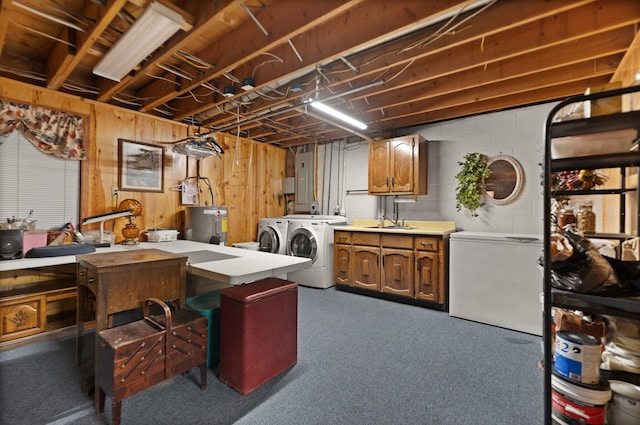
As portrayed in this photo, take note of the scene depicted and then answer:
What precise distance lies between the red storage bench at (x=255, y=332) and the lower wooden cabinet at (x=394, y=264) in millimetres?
2059

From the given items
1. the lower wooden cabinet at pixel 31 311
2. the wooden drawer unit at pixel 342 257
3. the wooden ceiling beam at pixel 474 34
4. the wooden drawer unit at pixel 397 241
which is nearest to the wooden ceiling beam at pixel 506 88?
the wooden ceiling beam at pixel 474 34

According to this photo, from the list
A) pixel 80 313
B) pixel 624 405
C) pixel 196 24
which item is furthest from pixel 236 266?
pixel 624 405

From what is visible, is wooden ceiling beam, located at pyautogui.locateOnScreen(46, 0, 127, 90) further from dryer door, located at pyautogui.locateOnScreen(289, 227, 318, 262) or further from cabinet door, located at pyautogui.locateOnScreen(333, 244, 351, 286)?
cabinet door, located at pyautogui.locateOnScreen(333, 244, 351, 286)

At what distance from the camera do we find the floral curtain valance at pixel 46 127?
9.00 ft

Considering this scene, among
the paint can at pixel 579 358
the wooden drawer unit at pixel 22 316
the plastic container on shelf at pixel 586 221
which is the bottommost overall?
the wooden drawer unit at pixel 22 316

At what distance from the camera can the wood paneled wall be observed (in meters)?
3.20

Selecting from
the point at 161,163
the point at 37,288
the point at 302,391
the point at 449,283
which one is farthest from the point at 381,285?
the point at 37,288

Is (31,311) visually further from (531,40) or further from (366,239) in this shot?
(531,40)

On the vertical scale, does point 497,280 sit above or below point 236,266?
below

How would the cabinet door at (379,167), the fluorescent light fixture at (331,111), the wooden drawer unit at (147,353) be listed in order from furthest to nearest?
the cabinet door at (379,167)
the fluorescent light fixture at (331,111)
the wooden drawer unit at (147,353)

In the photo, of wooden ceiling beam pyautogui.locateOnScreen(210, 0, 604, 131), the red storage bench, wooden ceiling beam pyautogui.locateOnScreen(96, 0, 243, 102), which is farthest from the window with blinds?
wooden ceiling beam pyautogui.locateOnScreen(210, 0, 604, 131)

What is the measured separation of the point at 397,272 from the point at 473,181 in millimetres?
1603

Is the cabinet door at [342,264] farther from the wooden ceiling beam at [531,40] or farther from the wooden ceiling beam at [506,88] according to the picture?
the wooden ceiling beam at [531,40]

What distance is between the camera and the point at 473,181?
373 centimetres
